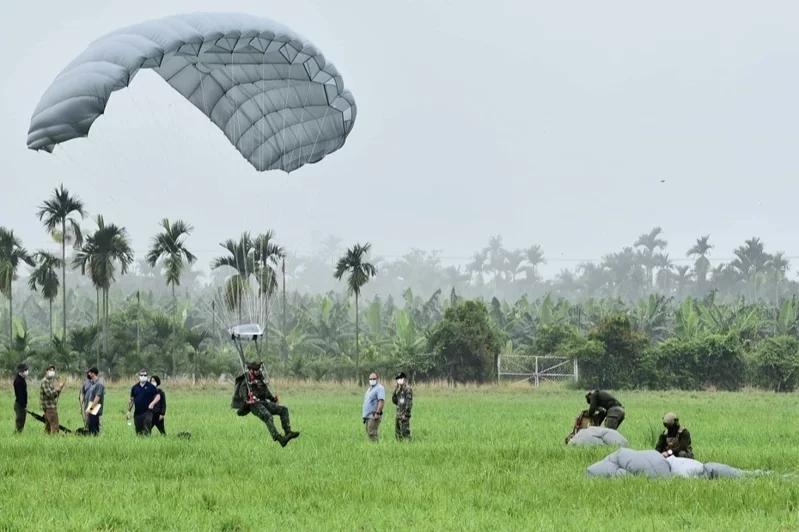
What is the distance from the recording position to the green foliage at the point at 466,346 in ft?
185

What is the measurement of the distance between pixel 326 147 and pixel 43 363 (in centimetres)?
2963

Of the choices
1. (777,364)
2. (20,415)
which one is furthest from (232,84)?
(777,364)

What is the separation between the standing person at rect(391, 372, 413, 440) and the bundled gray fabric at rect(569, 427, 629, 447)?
9.91 ft

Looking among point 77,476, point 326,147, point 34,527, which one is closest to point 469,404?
point 326,147

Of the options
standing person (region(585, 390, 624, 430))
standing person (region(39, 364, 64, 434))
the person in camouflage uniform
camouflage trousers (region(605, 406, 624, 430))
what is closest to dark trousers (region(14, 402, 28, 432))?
standing person (region(39, 364, 64, 434))

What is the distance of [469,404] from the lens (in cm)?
3891

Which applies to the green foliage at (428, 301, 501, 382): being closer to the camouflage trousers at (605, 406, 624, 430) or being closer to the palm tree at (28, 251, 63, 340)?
the palm tree at (28, 251, 63, 340)

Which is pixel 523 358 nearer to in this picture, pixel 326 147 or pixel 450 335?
pixel 450 335

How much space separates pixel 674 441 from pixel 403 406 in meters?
6.15

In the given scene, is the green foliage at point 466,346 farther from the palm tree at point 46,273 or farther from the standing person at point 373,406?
the standing person at point 373,406

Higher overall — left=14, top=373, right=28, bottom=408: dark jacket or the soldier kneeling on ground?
left=14, top=373, right=28, bottom=408: dark jacket

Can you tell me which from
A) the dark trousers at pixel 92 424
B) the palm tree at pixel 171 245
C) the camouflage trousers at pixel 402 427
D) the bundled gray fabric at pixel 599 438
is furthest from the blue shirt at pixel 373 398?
the palm tree at pixel 171 245

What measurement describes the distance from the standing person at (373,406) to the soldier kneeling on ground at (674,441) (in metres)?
5.79

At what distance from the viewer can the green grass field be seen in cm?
1183
